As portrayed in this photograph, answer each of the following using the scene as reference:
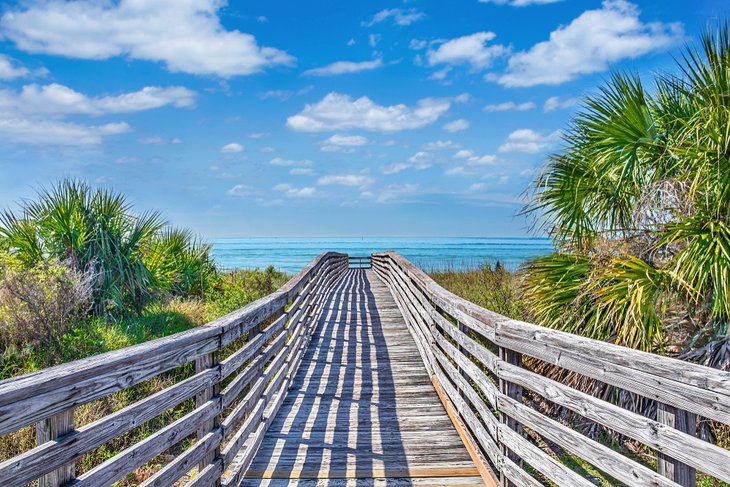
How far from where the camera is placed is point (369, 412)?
558 centimetres

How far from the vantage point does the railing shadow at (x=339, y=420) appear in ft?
13.9

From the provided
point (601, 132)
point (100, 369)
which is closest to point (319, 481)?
point (100, 369)

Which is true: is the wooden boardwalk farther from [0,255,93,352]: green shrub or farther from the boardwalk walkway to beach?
[0,255,93,352]: green shrub

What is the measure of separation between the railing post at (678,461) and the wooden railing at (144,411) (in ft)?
7.58

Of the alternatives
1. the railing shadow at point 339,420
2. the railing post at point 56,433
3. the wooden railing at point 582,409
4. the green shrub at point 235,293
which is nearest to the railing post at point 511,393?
the wooden railing at point 582,409

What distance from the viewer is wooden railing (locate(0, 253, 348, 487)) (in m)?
1.76

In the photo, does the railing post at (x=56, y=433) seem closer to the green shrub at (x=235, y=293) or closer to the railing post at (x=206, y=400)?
the railing post at (x=206, y=400)

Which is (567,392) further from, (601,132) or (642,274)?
(601,132)

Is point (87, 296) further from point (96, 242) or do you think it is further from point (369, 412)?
point (369, 412)

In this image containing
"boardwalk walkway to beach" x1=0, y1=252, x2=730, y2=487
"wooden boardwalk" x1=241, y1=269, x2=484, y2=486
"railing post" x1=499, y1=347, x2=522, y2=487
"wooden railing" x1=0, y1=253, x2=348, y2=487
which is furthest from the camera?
"wooden boardwalk" x1=241, y1=269, x2=484, y2=486

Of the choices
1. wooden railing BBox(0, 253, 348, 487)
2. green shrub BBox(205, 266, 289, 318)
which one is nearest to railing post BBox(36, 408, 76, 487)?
wooden railing BBox(0, 253, 348, 487)

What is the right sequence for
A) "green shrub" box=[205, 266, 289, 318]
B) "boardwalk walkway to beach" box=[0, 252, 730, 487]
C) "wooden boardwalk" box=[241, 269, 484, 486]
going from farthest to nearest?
"green shrub" box=[205, 266, 289, 318]
"wooden boardwalk" box=[241, 269, 484, 486]
"boardwalk walkway to beach" box=[0, 252, 730, 487]

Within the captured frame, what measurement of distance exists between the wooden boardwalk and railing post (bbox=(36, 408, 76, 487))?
2.24 m

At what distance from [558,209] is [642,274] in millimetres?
1816
